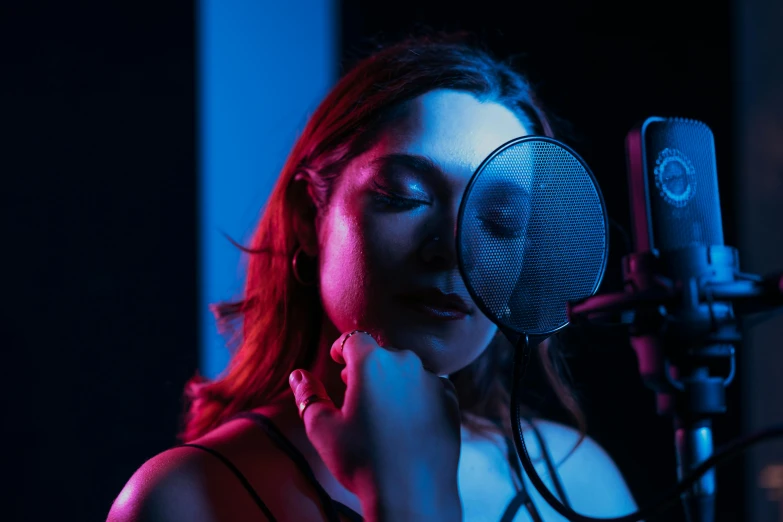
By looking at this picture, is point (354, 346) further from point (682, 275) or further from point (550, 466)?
point (550, 466)

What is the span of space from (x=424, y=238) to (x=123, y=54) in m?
1.10

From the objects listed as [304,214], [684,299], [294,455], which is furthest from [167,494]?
[684,299]


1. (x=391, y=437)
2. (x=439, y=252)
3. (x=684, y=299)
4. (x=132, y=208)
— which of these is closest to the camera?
(x=684, y=299)

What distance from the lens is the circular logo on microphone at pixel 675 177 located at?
600 millimetres

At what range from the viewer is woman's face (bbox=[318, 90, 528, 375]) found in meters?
0.84

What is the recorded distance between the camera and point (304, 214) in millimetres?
1014

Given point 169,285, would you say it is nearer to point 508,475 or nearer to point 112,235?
point 112,235

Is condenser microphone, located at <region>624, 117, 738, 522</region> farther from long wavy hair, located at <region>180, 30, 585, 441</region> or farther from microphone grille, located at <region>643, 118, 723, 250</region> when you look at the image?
long wavy hair, located at <region>180, 30, 585, 441</region>

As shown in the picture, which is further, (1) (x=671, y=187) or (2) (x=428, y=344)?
(2) (x=428, y=344)

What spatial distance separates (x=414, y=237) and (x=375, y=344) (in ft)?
0.45

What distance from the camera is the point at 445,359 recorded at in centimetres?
88

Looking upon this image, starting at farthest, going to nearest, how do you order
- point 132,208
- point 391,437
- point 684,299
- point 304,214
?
point 132,208, point 304,214, point 391,437, point 684,299

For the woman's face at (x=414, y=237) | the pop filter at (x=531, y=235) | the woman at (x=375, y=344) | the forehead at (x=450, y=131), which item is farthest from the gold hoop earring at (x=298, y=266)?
the pop filter at (x=531, y=235)

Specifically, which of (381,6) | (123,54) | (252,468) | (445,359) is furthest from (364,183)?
(381,6)
